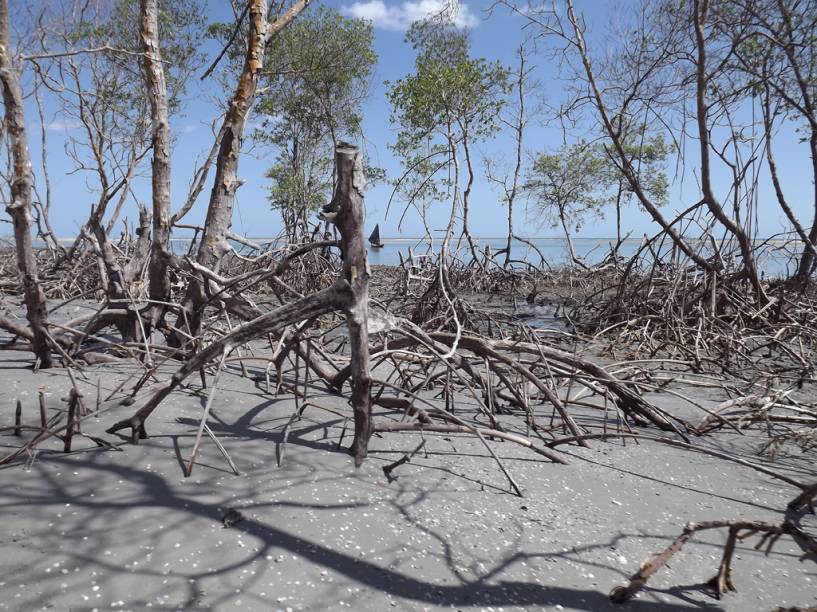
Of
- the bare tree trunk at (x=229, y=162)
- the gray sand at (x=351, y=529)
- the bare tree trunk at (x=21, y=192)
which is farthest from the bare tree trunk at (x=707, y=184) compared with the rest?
the bare tree trunk at (x=21, y=192)

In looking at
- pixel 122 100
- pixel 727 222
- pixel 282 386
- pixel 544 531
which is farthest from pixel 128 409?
pixel 122 100

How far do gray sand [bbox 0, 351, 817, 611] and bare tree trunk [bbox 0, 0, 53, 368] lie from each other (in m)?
0.62

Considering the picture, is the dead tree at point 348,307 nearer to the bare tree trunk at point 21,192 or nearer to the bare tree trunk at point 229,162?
the bare tree trunk at point 21,192

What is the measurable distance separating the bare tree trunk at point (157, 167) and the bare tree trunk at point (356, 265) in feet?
6.54

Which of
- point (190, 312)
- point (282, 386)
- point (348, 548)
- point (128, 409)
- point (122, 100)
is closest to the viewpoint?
point (348, 548)

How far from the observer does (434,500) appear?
1.44m

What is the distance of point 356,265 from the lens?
58.6 inches

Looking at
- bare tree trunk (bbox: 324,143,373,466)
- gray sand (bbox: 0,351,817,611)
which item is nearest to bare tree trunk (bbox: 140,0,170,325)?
gray sand (bbox: 0,351,817,611)

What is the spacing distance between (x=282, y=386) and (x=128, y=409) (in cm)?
70

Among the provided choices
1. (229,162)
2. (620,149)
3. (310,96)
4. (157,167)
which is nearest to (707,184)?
(620,149)

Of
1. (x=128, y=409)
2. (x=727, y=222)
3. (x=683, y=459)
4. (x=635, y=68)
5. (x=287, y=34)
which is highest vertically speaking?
(x=287, y=34)

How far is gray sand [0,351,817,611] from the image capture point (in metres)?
1.03

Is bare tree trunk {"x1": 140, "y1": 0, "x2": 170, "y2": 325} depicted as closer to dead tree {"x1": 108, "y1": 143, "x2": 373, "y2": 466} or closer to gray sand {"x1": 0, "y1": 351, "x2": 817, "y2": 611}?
gray sand {"x1": 0, "y1": 351, "x2": 817, "y2": 611}

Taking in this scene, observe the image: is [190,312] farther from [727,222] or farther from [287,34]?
[287,34]
